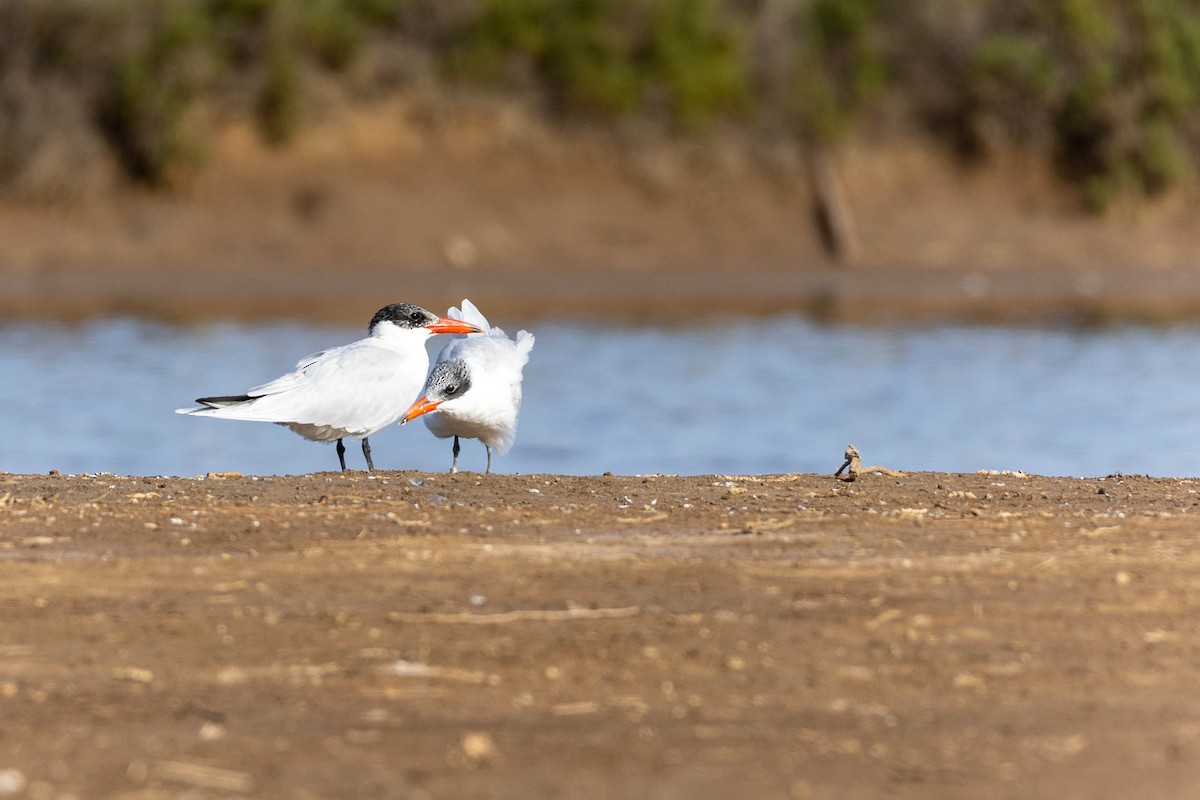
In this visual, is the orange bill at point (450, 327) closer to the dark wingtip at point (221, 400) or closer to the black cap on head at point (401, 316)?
the black cap on head at point (401, 316)

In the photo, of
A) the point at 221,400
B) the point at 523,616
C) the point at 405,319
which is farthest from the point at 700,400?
the point at 523,616

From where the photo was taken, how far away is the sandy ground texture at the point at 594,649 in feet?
14.1

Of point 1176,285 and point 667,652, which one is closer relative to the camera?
point 667,652

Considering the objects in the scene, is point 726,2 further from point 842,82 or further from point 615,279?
point 615,279

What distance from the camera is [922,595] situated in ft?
18.7

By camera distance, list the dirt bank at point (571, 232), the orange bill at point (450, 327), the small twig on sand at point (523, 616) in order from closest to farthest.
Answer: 1. the small twig on sand at point (523, 616)
2. the orange bill at point (450, 327)
3. the dirt bank at point (571, 232)

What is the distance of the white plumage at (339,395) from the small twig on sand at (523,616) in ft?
11.4

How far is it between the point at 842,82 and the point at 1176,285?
7.01 m

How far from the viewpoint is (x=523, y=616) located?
5473 millimetres

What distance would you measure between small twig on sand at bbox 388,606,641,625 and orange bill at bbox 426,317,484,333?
4.40 metres

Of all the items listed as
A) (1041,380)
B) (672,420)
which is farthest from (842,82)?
(672,420)

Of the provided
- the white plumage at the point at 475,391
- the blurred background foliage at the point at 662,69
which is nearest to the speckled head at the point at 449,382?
the white plumage at the point at 475,391

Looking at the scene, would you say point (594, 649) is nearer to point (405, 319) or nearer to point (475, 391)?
point (475, 391)

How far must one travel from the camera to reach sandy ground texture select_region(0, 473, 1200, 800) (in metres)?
4.30
